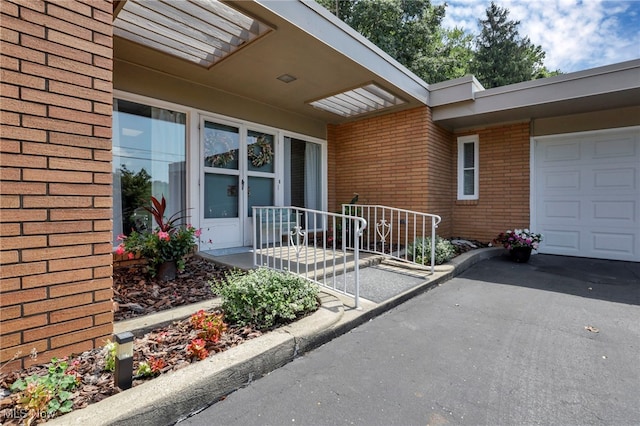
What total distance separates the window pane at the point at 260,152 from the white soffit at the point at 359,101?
105 centimetres

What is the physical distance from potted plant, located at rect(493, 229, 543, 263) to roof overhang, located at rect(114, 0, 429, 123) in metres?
2.86

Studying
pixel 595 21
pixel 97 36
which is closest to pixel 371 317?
pixel 97 36

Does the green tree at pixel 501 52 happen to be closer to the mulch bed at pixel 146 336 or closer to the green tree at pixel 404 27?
the green tree at pixel 404 27

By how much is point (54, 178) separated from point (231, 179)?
332cm

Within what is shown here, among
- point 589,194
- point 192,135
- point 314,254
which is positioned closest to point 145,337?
point 314,254

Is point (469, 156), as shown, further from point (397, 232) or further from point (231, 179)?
point (231, 179)

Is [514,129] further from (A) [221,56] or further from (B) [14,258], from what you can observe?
(B) [14,258]

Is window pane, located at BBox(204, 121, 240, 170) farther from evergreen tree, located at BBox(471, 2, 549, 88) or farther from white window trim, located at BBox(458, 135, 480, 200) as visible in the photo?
evergreen tree, located at BBox(471, 2, 549, 88)

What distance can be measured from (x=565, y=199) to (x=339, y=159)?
442 cm

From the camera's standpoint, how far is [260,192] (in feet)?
17.9

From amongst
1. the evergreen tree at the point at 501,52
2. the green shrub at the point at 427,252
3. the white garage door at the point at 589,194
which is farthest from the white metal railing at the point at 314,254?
the evergreen tree at the point at 501,52

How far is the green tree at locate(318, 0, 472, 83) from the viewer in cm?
1243

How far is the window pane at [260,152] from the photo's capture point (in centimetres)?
528

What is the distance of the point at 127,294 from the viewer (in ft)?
9.46
